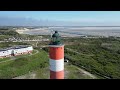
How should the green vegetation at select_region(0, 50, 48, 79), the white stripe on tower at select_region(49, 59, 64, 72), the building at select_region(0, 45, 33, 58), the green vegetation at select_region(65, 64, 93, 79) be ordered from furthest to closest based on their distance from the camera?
the building at select_region(0, 45, 33, 58), the green vegetation at select_region(0, 50, 48, 79), the green vegetation at select_region(65, 64, 93, 79), the white stripe on tower at select_region(49, 59, 64, 72)

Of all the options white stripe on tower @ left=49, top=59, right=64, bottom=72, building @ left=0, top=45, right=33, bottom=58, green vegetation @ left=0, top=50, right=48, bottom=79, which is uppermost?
white stripe on tower @ left=49, top=59, right=64, bottom=72

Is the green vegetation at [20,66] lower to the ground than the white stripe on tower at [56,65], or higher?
lower

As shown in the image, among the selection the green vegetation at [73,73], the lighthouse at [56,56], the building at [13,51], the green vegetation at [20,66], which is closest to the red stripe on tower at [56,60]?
the lighthouse at [56,56]

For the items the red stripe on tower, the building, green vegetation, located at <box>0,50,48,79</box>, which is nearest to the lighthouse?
the red stripe on tower

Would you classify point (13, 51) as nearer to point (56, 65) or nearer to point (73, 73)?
point (73, 73)

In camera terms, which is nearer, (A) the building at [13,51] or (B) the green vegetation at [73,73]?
(B) the green vegetation at [73,73]

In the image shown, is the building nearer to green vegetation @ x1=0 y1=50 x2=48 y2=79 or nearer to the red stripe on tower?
green vegetation @ x1=0 y1=50 x2=48 y2=79

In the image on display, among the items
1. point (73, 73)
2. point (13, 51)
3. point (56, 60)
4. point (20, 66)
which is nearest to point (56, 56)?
point (56, 60)

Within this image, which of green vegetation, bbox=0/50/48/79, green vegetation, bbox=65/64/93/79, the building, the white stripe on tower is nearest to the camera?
the white stripe on tower

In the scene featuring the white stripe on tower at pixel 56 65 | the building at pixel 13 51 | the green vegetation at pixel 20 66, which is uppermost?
the white stripe on tower at pixel 56 65

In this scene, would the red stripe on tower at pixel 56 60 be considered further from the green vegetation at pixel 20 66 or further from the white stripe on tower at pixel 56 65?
the green vegetation at pixel 20 66

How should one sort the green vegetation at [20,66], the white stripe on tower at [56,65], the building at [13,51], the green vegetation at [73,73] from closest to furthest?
the white stripe on tower at [56,65]
the green vegetation at [73,73]
the green vegetation at [20,66]
the building at [13,51]

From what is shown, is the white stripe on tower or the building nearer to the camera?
the white stripe on tower
